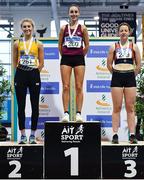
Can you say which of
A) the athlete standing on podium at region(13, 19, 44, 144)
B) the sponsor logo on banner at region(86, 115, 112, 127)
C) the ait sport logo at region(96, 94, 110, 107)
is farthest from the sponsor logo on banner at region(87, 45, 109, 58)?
the athlete standing on podium at region(13, 19, 44, 144)

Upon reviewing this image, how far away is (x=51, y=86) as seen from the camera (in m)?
6.06

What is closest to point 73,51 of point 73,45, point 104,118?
point 73,45

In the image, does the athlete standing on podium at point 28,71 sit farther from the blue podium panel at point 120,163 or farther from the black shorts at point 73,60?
the blue podium panel at point 120,163

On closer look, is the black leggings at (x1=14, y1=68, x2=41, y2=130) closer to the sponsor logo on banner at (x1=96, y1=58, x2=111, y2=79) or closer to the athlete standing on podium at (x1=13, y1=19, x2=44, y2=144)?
the athlete standing on podium at (x1=13, y1=19, x2=44, y2=144)

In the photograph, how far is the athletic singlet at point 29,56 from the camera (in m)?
4.76

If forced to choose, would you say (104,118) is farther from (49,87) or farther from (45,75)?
(45,75)

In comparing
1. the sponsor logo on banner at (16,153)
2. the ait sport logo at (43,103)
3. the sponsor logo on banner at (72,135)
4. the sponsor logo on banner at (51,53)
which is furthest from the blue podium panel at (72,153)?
the sponsor logo on banner at (51,53)

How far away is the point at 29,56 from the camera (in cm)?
477

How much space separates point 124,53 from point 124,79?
11.0 inches

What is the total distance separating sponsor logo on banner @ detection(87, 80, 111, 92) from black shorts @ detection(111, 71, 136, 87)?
4.24 feet

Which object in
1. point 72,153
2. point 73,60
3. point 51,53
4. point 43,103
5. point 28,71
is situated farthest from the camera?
point 51,53

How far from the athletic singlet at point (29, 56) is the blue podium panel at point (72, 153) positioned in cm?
69

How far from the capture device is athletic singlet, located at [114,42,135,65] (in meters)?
4.82

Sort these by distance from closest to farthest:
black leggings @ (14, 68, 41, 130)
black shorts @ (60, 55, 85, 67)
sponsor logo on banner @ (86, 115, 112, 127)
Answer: black leggings @ (14, 68, 41, 130), black shorts @ (60, 55, 85, 67), sponsor logo on banner @ (86, 115, 112, 127)
